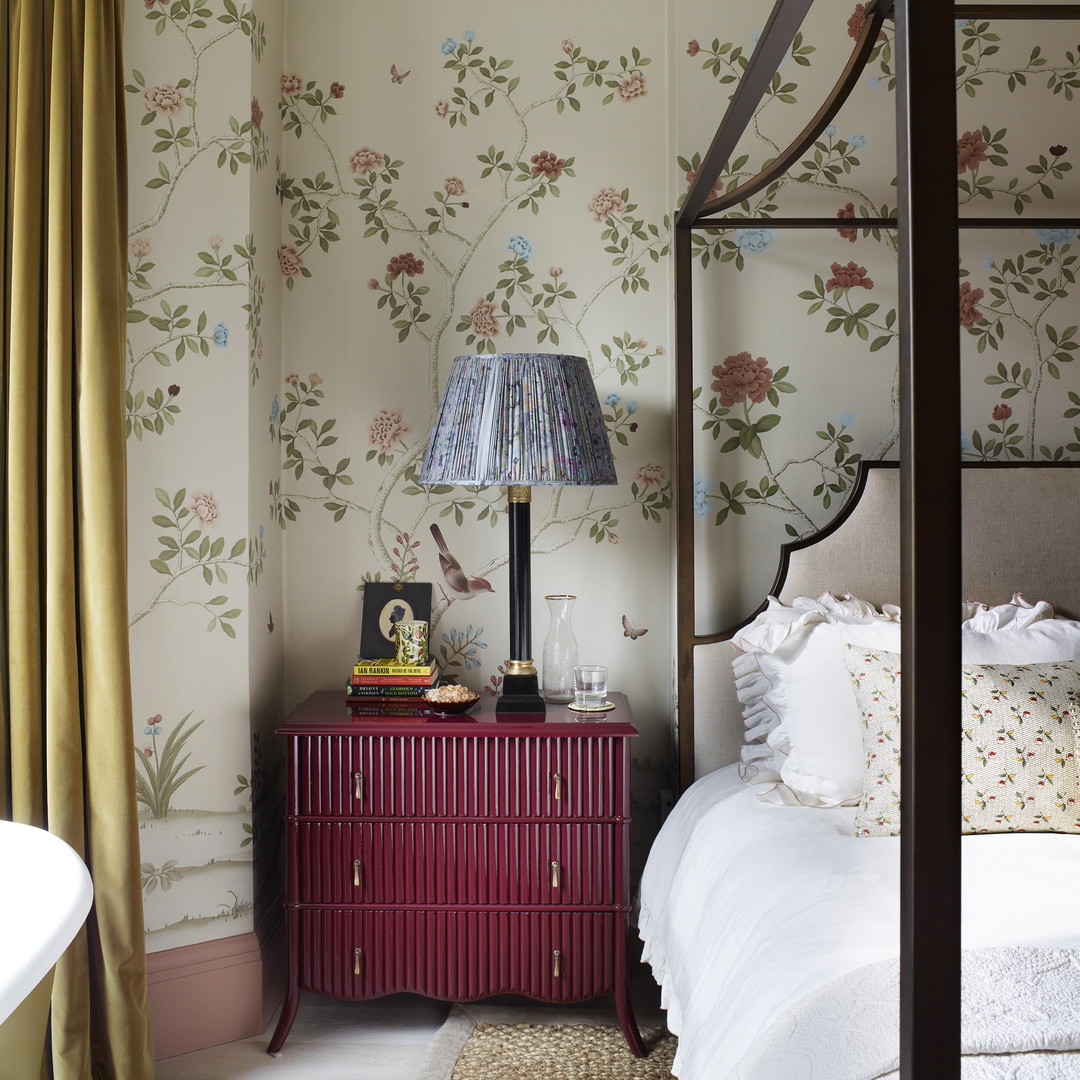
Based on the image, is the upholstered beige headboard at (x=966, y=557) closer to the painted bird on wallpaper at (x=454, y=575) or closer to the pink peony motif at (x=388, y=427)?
the painted bird on wallpaper at (x=454, y=575)

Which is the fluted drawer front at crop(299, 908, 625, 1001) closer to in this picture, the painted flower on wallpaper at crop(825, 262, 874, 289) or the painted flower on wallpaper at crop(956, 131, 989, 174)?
the painted flower on wallpaper at crop(825, 262, 874, 289)

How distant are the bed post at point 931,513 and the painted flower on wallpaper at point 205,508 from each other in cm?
167

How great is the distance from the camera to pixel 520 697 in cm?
213

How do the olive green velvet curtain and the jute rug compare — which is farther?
the jute rug

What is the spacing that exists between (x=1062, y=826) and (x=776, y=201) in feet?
5.17

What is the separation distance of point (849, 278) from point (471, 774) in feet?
5.03

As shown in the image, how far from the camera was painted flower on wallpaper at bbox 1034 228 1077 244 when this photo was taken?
238 centimetres

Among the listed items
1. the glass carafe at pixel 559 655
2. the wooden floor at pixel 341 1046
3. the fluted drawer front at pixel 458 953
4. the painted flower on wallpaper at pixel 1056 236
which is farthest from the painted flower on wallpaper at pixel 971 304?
the wooden floor at pixel 341 1046

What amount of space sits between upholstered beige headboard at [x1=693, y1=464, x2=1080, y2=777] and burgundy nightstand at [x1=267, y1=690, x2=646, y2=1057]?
30cm

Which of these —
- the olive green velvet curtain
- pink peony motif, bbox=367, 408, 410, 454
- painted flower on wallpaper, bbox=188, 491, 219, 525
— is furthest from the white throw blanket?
pink peony motif, bbox=367, 408, 410, 454

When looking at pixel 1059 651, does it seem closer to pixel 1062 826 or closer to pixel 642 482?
pixel 1062 826

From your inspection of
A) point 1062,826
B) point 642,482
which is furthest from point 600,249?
point 1062,826

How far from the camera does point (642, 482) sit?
243cm

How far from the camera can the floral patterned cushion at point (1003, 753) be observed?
1646 millimetres
